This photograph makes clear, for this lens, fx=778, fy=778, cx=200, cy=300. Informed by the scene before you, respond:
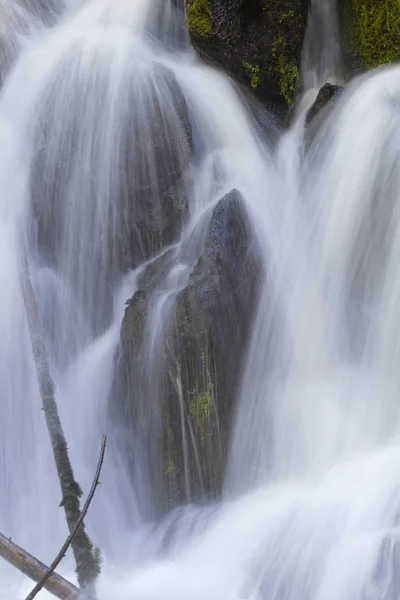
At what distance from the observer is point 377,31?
290 inches

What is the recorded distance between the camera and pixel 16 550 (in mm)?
2828

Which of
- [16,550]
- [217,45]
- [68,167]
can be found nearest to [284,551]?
[16,550]

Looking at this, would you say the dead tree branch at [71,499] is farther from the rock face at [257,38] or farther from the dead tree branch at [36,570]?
the rock face at [257,38]

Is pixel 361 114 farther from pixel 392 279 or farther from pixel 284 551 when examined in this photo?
pixel 284 551

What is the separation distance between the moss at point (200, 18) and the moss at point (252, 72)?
54 centimetres

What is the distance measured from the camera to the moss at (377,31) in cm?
725

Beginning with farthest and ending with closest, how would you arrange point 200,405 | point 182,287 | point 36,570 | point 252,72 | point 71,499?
point 252,72 → point 182,287 → point 200,405 → point 71,499 → point 36,570

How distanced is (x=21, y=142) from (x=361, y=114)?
2.98 metres

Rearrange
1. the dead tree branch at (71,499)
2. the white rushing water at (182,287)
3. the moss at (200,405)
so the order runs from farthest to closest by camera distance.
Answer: the moss at (200,405) < the white rushing water at (182,287) < the dead tree branch at (71,499)

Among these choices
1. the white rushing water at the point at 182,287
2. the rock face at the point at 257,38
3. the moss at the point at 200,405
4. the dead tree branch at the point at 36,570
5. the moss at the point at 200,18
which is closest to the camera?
the dead tree branch at the point at 36,570

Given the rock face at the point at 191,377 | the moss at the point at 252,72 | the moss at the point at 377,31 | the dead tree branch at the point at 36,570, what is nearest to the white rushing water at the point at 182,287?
the rock face at the point at 191,377

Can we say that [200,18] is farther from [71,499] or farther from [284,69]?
[71,499]

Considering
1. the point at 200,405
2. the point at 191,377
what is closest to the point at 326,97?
the point at 191,377

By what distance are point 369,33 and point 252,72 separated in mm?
1191
